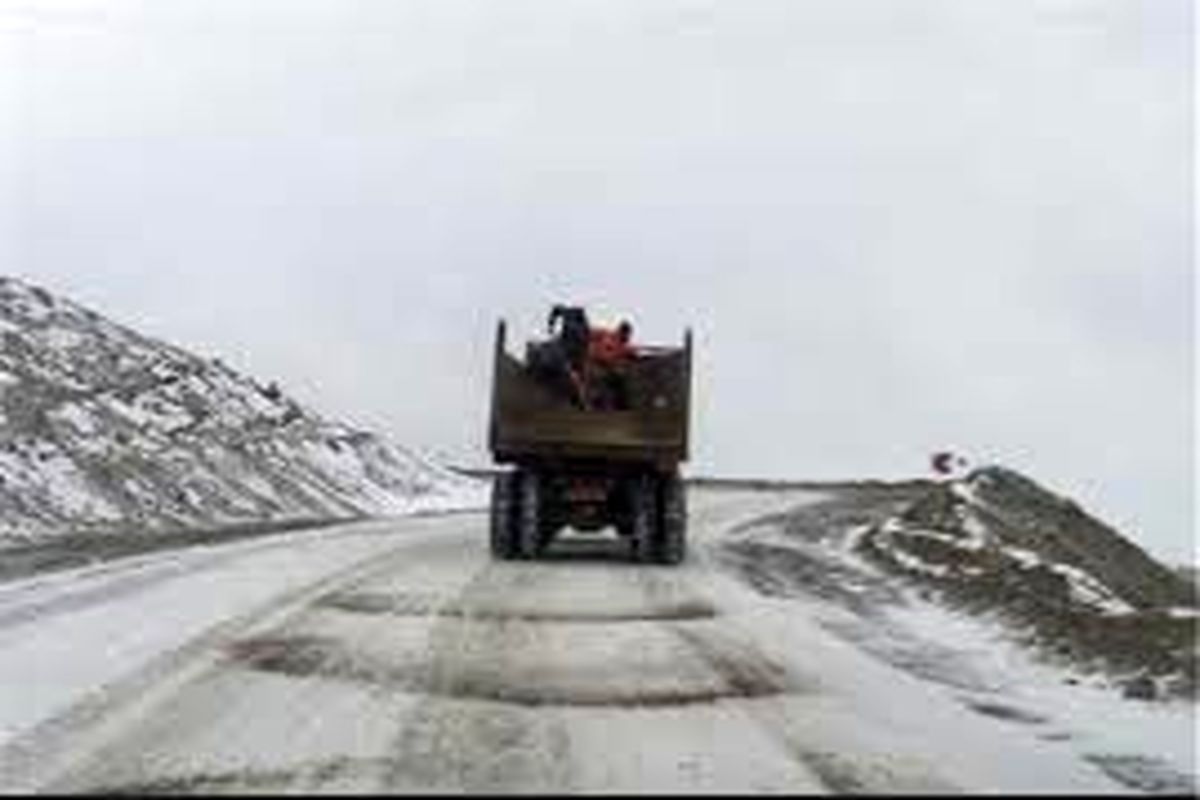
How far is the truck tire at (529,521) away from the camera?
97.3ft

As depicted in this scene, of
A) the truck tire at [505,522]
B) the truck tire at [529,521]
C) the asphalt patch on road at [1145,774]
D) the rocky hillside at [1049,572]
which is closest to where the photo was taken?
the asphalt patch on road at [1145,774]

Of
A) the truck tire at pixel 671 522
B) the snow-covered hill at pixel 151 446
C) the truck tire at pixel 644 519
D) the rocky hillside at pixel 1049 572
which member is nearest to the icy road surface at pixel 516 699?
the rocky hillside at pixel 1049 572

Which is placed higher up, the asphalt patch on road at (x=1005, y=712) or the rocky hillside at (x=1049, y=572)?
the rocky hillside at (x=1049, y=572)

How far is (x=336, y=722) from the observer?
1379 centimetres

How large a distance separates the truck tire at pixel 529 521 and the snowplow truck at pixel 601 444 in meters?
0.01

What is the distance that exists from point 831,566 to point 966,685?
1217 cm

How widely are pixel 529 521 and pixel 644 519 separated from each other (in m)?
1.33

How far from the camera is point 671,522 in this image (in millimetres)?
29344

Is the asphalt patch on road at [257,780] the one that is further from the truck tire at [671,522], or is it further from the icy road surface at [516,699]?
the truck tire at [671,522]

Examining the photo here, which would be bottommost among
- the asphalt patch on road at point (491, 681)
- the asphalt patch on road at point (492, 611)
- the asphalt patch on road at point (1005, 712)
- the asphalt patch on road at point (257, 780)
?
the asphalt patch on road at point (257, 780)

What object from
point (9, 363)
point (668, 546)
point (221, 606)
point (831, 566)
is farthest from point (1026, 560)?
point (9, 363)

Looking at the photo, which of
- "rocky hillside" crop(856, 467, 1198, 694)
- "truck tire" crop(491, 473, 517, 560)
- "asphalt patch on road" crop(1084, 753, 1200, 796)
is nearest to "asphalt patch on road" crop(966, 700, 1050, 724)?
"rocky hillside" crop(856, 467, 1198, 694)

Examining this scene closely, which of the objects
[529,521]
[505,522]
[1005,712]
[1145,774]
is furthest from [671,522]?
[1145,774]

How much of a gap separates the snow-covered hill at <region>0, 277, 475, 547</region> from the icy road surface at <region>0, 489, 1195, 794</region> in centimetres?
1495
